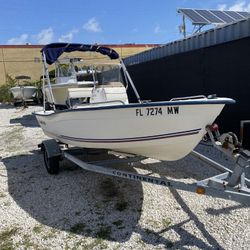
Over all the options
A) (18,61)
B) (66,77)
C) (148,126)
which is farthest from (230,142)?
(18,61)

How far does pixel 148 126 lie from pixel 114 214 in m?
1.22

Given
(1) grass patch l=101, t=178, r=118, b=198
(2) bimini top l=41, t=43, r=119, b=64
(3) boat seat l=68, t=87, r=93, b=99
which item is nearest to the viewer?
(1) grass patch l=101, t=178, r=118, b=198

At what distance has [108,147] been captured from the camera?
5.13 metres

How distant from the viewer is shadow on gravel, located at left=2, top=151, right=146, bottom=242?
4.09 metres

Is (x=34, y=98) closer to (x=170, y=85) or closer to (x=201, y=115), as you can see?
(x=170, y=85)

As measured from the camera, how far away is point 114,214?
14.4ft

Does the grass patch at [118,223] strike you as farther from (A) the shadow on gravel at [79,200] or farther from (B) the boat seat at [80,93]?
(B) the boat seat at [80,93]

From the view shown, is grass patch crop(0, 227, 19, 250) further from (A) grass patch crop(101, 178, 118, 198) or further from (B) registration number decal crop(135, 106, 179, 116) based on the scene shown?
(B) registration number decal crop(135, 106, 179, 116)

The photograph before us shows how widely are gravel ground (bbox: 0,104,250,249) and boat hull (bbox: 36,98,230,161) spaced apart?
654 mm

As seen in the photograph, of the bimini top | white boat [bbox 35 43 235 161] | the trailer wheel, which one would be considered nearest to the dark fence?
the bimini top

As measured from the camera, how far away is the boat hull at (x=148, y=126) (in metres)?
4.12

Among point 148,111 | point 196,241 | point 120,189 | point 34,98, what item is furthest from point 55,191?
point 34,98

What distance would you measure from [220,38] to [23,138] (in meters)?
6.29

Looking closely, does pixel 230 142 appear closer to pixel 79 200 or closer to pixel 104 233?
pixel 104 233
